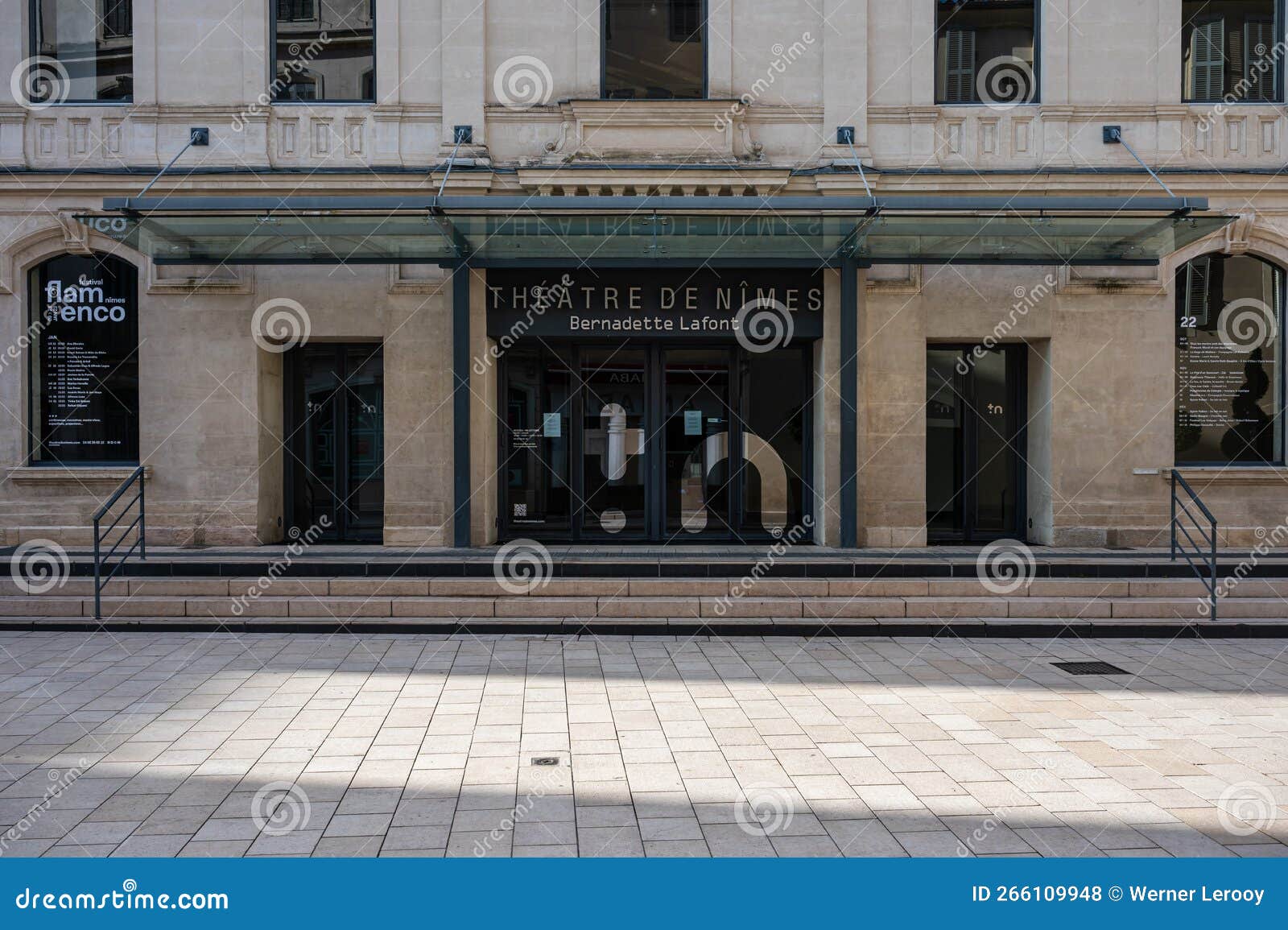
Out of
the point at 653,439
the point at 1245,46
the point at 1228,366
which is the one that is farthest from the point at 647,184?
the point at 1245,46

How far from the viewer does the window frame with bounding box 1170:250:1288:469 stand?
1255 cm

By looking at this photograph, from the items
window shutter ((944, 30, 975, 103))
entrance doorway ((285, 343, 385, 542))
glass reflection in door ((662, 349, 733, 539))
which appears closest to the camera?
window shutter ((944, 30, 975, 103))

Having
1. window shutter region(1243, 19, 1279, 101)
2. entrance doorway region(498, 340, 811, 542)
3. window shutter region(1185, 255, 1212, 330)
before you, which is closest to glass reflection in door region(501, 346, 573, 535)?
entrance doorway region(498, 340, 811, 542)

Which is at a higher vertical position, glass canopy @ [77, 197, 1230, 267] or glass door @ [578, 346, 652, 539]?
glass canopy @ [77, 197, 1230, 267]

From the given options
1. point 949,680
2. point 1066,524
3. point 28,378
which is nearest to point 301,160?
point 28,378

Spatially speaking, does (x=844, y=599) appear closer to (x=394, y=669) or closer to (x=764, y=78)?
(x=394, y=669)

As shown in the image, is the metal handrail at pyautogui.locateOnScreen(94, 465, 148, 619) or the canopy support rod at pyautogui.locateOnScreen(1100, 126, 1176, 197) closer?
the metal handrail at pyautogui.locateOnScreen(94, 465, 148, 619)

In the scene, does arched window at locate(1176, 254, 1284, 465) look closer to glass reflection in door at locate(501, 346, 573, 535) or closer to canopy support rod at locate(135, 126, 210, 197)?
glass reflection in door at locate(501, 346, 573, 535)

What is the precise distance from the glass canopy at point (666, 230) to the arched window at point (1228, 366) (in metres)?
1.74

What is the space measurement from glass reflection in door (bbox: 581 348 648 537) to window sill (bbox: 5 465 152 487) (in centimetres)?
574

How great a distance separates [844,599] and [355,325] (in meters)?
7.19

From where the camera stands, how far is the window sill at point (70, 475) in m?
12.2

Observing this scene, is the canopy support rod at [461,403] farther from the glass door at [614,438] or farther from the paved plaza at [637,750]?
the paved plaza at [637,750]

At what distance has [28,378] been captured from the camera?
40.6 feet
